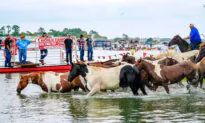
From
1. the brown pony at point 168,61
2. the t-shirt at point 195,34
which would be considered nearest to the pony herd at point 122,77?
the brown pony at point 168,61

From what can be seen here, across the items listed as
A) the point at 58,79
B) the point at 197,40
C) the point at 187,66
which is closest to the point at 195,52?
the point at 197,40

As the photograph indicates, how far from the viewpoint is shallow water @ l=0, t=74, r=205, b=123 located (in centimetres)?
1465

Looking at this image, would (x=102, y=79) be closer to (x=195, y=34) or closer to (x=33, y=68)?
(x=195, y=34)

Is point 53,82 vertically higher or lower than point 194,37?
lower

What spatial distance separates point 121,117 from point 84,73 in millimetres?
5272

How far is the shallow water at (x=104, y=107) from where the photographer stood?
1465 centimetres

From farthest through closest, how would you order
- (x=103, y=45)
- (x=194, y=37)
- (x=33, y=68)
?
(x=103, y=45) < (x=33, y=68) < (x=194, y=37)

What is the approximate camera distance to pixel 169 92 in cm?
1991

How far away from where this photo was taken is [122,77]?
19156 millimetres

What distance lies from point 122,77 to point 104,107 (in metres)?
2.57

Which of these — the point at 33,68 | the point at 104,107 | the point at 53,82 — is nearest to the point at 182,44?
the point at 53,82

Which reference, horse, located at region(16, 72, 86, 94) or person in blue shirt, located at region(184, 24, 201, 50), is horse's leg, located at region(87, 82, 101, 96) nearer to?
horse, located at region(16, 72, 86, 94)

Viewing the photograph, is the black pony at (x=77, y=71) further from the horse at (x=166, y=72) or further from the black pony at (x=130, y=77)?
the horse at (x=166, y=72)

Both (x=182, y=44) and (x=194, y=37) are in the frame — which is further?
(x=182, y=44)
